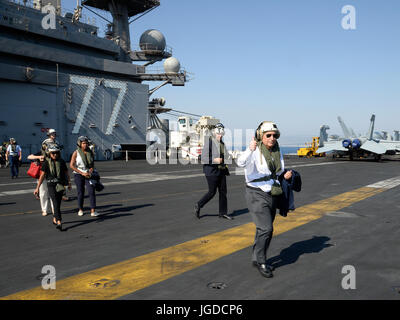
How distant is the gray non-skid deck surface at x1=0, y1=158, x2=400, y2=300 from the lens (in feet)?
13.0

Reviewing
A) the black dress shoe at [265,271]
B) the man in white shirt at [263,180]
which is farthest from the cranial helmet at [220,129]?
the black dress shoe at [265,271]

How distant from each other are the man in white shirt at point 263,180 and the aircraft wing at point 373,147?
1209 inches

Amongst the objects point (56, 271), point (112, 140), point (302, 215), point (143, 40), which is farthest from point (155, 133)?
point (56, 271)

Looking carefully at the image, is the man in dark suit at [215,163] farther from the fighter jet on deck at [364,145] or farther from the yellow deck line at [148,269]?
the fighter jet on deck at [364,145]

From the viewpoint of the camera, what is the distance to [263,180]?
444 cm

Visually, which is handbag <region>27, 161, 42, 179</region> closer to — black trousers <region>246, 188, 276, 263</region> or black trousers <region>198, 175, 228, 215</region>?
black trousers <region>198, 175, 228, 215</region>

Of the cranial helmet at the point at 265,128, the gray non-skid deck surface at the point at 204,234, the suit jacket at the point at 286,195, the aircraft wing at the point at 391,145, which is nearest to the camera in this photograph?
the gray non-skid deck surface at the point at 204,234

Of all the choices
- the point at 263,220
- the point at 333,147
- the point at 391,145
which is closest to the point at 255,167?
the point at 263,220

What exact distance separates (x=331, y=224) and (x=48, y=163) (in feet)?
21.1

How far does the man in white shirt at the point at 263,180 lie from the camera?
4.38 meters

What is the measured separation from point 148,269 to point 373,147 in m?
32.6

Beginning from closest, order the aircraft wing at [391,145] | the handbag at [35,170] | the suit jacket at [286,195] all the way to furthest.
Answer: the suit jacket at [286,195] → the handbag at [35,170] → the aircraft wing at [391,145]

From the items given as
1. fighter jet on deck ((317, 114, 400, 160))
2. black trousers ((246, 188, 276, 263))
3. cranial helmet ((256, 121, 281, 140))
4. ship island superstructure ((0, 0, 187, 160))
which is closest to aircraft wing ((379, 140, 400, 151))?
fighter jet on deck ((317, 114, 400, 160))
